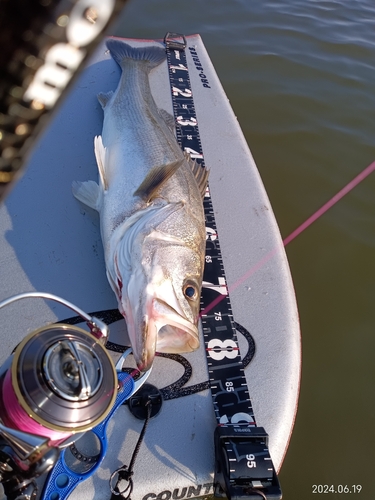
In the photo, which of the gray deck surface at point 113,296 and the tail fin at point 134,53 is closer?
the gray deck surface at point 113,296

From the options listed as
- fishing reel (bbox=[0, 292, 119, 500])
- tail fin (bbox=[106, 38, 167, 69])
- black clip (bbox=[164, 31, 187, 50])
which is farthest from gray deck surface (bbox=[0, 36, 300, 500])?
black clip (bbox=[164, 31, 187, 50])

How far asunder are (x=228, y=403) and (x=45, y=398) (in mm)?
1228

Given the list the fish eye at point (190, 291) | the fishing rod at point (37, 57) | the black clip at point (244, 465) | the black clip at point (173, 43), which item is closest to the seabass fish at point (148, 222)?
the fish eye at point (190, 291)

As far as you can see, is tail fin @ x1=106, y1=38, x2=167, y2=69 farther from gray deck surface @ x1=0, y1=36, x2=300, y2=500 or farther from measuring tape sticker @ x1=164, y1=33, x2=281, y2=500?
measuring tape sticker @ x1=164, y1=33, x2=281, y2=500

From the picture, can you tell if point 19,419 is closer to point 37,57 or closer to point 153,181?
point 37,57

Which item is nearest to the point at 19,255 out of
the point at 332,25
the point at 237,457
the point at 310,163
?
the point at 237,457

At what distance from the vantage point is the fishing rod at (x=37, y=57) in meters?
0.64

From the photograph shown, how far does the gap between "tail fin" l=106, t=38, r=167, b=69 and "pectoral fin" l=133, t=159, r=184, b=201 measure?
6.05 feet

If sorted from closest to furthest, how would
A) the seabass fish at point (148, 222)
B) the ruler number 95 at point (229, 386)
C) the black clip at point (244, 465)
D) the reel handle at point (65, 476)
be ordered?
the reel handle at point (65, 476) → the black clip at point (244, 465) → the seabass fish at point (148, 222) → the ruler number 95 at point (229, 386)

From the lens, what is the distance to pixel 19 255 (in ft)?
8.38

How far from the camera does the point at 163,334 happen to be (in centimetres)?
218

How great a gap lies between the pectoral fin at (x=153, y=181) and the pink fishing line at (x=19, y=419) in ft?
4.96

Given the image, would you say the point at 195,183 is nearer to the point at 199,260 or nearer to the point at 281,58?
the point at 199,260

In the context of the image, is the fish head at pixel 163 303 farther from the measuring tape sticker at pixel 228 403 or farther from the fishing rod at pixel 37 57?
the fishing rod at pixel 37 57
